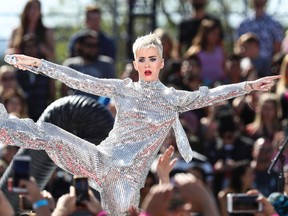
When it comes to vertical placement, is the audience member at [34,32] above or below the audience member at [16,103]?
above

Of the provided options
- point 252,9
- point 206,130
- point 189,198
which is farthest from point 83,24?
point 189,198

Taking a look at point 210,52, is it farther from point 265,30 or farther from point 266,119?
point 266,119

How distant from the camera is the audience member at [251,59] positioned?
13992 millimetres

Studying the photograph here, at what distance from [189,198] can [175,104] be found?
1.89 metres

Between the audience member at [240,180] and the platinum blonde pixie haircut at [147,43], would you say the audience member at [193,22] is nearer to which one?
the audience member at [240,180]

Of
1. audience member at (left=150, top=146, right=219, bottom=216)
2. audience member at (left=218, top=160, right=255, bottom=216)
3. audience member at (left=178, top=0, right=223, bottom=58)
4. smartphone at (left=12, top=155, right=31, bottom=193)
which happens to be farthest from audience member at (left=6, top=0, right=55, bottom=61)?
audience member at (left=150, top=146, right=219, bottom=216)

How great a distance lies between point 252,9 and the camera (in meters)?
15.0

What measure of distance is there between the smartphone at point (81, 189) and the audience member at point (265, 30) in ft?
22.4

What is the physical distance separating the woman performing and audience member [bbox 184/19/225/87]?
5390 millimetres

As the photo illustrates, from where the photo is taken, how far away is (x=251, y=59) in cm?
1427

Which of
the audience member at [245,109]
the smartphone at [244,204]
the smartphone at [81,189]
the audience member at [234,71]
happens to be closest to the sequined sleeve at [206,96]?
the smartphone at [244,204]

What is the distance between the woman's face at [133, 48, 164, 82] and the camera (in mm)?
8320

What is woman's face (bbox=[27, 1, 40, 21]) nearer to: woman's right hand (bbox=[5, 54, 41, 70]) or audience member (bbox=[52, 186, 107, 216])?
woman's right hand (bbox=[5, 54, 41, 70])

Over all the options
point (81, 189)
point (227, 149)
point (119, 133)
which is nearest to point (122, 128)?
point (119, 133)
